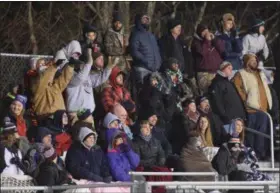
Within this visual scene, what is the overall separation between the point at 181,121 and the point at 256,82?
240 cm

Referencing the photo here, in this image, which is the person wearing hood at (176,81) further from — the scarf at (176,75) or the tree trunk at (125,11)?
the tree trunk at (125,11)

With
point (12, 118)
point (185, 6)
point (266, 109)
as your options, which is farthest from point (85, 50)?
point (185, 6)

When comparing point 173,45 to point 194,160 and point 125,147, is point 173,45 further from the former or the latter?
point 125,147

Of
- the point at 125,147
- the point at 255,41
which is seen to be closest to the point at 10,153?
the point at 125,147

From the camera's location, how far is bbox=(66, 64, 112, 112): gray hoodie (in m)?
17.8

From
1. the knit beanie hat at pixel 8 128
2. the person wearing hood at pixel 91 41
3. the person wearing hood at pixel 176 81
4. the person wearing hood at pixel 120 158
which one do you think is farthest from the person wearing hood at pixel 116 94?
the knit beanie hat at pixel 8 128

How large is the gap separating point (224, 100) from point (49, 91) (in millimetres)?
3546

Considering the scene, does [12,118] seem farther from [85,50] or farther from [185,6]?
[185,6]

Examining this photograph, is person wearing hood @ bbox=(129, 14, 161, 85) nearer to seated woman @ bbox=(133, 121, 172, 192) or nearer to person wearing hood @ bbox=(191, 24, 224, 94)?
person wearing hood @ bbox=(191, 24, 224, 94)

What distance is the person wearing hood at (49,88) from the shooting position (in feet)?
57.1

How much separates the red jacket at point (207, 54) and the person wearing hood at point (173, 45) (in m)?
0.24

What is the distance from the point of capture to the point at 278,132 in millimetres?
20953

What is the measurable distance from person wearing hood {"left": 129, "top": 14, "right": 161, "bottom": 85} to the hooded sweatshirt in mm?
1304

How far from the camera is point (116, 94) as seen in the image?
60.2ft
